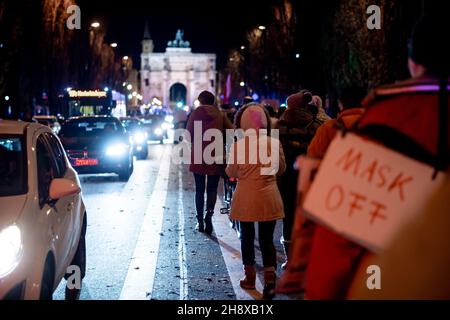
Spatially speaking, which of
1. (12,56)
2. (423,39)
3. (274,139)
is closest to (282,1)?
(12,56)

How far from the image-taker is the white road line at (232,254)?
7.12 meters

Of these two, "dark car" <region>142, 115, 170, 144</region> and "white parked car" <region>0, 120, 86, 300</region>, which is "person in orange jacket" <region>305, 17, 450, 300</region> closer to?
"white parked car" <region>0, 120, 86, 300</region>

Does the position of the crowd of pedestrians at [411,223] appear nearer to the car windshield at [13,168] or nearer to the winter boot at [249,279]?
the car windshield at [13,168]

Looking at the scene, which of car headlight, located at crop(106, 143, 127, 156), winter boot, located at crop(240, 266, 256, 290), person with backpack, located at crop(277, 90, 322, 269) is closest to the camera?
winter boot, located at crop(240, 266, 256, 290)

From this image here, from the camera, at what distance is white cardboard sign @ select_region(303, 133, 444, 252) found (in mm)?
2732

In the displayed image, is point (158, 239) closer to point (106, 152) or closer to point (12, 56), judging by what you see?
point (106, 152)

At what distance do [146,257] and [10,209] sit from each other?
161 inches

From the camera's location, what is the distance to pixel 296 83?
5103 centimetres

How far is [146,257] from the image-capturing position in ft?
29.6

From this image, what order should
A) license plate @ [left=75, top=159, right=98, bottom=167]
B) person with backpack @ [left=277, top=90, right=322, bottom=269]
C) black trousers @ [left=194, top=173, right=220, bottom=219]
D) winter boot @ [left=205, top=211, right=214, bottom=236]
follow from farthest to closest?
license plate @ [left=75, top=159, right=98, bottom=167] < winter boot @ [left=205, top=211, right=214, bottom=236] < black trousers @ [left=194, top=173, right=220, bottom=219] < person with backpack @ [left=277, top=90, right=322, bottom=269]

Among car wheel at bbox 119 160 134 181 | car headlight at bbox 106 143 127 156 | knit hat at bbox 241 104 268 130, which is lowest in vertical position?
car wheel at bbox 119 160 134 181

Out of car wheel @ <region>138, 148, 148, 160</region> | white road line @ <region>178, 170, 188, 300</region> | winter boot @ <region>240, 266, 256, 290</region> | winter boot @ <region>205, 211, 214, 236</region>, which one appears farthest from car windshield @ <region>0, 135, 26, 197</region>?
car wheel @ <region>138, 148, 148, 160</region>

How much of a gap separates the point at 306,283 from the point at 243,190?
424 cm

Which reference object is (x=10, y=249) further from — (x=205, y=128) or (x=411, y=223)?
(x=205, y=128)
